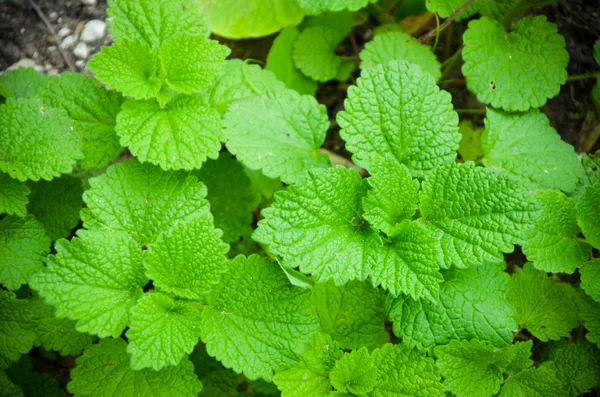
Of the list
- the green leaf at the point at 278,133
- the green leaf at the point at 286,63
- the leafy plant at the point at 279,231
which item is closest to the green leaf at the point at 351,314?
the leafy plant at the point at 279,231

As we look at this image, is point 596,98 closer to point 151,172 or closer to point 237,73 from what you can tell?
point 237,73

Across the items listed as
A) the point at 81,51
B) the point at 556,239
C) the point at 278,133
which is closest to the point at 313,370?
the point at 278,133

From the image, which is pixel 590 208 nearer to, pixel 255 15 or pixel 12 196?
pixel 255 15

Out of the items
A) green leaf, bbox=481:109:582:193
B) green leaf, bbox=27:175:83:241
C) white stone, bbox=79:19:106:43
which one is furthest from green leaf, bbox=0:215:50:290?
Answer: green leaf, bbox=481:109:582:193

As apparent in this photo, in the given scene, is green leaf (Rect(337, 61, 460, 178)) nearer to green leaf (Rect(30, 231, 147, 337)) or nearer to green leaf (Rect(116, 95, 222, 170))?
green leaf (Rect(116, 95, 222, 170))

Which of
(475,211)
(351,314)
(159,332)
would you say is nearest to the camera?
(159,332)

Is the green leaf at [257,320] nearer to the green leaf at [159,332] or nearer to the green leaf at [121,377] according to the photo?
the green leaf at [159,332]
